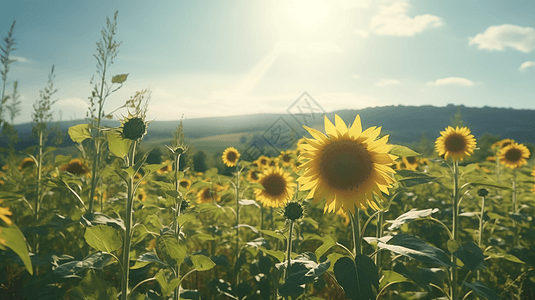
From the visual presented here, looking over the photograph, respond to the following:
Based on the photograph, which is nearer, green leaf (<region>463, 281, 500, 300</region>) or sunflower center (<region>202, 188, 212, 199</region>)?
green leaf (<region>463, 281, 500, 300</region>)

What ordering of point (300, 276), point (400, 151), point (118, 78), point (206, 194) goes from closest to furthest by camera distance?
1. point (300, 276)
2. point (400, 151)
3. point (118, 78)
4. point (206, 194)

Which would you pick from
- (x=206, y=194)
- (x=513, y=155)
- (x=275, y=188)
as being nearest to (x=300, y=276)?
(x=275, y=188)

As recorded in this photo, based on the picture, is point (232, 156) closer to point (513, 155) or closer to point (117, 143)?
point (117, 143)

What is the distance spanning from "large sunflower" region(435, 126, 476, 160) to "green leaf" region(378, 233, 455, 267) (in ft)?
8.48

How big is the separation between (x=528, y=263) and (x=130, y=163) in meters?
4.39

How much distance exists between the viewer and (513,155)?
5988 mm

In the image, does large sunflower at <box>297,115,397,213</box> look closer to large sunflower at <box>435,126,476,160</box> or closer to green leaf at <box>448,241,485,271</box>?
green leaf at <box>448,241,485,271</box>

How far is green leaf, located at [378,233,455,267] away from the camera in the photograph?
1.18 metres

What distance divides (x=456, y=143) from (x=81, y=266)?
407 cm

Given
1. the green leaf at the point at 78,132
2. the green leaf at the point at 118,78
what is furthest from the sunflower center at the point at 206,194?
the green leaf at the point at 78,132

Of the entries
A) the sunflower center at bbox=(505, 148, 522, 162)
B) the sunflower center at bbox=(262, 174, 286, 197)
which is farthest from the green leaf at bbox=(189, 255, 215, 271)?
the sunflower center at bbox=(505, 148, 522, 162)

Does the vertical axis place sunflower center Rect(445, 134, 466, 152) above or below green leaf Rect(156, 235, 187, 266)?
above

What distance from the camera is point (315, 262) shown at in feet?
5.23

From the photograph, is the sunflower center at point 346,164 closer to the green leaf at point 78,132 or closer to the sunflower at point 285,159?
the green leaf at point 78,132
